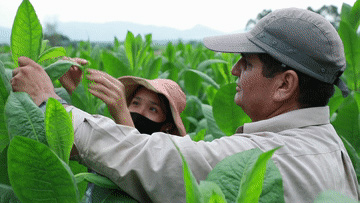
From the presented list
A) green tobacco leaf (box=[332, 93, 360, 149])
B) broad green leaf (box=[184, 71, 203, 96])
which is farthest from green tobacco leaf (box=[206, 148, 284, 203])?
broad green leaf (box=[184, 71, 203, 96])

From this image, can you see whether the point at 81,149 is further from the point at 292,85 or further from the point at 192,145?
the point at 292,85

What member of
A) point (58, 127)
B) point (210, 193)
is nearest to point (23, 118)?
point (58, 127)

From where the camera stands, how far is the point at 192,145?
1.32m

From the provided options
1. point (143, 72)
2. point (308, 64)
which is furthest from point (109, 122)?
point (143, 72)

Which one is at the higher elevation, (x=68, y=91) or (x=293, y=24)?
(x=293, y=24)

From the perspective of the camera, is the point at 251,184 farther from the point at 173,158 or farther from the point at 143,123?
the point at 143,123

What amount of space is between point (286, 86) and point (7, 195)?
1.12 metres

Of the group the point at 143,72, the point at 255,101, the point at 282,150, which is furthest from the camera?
the point at 143,72

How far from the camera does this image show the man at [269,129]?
4.08 feet

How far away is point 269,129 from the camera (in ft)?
5.25

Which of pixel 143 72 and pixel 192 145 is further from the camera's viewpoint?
pixel 143 72

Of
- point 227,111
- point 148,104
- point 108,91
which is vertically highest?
point 108,91

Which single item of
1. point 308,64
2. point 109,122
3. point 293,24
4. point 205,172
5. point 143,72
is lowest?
point 143,72

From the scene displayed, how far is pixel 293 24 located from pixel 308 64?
169 mm
